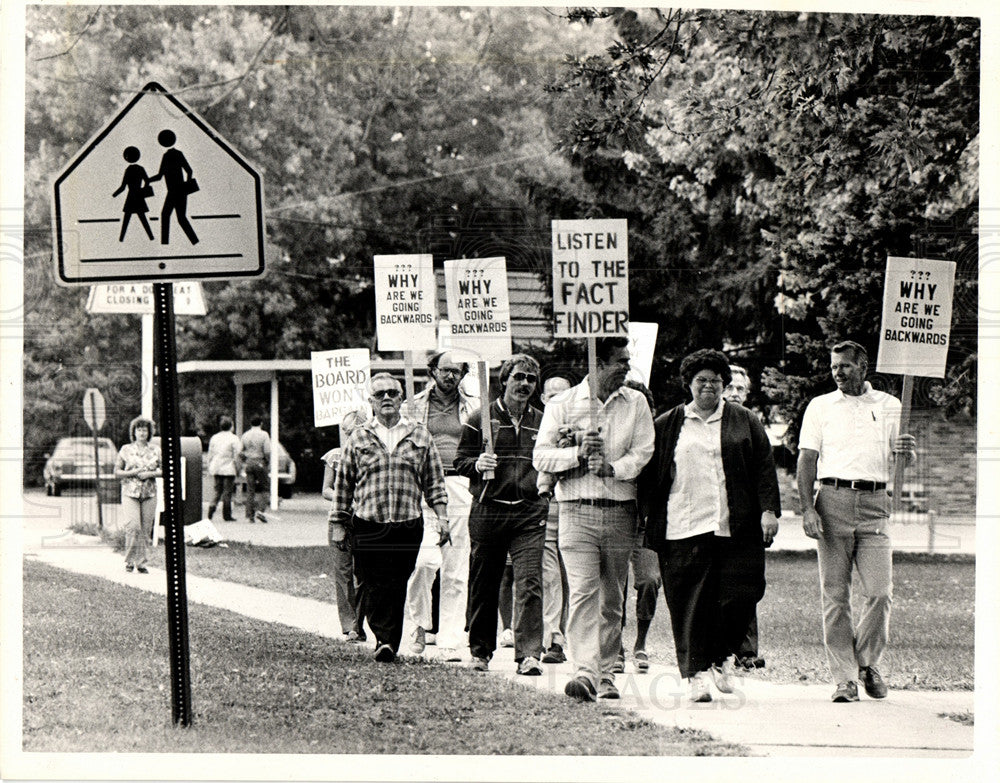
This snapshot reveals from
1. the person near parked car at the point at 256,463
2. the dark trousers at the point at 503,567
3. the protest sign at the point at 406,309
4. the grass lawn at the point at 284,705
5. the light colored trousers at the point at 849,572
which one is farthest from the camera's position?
the person near parked car at the point at 256,463

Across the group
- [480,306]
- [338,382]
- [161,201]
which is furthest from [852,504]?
[161,201]

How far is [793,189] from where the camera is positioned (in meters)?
11.4

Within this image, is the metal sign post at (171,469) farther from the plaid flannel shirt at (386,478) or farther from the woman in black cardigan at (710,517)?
the woman in black cardigan at (710,517)

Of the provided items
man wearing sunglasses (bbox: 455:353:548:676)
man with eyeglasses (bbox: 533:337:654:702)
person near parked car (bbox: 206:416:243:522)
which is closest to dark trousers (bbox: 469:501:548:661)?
man wearing sunglasses (bbox: 455:353:548:676)

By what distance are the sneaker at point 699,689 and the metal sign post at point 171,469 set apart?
9.52ft

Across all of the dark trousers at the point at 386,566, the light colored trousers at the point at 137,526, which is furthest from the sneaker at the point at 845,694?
the light colored trousers at the point at 137,526

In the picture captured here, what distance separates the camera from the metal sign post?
276 inches

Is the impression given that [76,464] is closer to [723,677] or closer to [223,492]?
[723,677]

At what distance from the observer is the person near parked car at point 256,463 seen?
55.6 ft

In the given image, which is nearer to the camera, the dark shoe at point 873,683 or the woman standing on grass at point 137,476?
the dark shoe at point 873,683

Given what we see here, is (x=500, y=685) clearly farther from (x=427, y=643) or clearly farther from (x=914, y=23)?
(x=914, y=23)

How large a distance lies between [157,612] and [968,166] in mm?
6563

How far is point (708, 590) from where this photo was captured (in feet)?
27.2

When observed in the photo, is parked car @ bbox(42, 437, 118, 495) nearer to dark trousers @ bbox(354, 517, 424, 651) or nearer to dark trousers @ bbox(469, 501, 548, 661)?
dark trousers @ bbox(354, 517, 424, 651)
